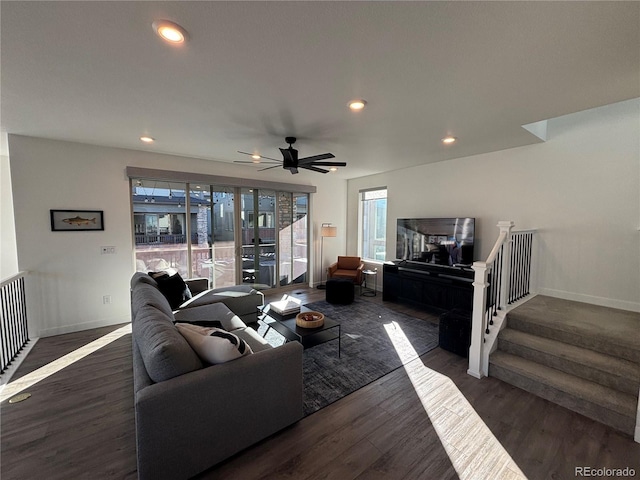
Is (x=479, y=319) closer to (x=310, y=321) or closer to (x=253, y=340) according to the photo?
(x=310, y=321)

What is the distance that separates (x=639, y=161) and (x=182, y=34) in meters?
4.68

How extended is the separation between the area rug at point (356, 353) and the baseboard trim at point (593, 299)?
1.65 m

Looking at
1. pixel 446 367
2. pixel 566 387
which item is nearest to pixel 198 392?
pixel 446 367

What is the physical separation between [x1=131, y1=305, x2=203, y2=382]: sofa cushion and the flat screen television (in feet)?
13.6

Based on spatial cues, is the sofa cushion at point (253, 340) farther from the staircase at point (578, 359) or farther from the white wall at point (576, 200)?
the white wall at point (576, 200)

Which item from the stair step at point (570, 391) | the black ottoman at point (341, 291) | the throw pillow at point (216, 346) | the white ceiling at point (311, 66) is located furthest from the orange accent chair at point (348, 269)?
the throw pillow at point (216, 346)

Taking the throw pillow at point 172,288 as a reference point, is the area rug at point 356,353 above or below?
below

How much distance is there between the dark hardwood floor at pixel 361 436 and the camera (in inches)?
67.2

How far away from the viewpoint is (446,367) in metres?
2.90

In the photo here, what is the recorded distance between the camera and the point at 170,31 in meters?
1.56

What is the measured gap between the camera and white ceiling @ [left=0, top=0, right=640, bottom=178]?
145 centimetres

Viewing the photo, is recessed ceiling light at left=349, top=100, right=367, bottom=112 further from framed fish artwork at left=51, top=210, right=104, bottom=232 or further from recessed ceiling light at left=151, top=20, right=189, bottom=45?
framed fish artwork at left=51, top=210, right=104, bottom=232

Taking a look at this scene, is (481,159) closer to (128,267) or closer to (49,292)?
(128,267)

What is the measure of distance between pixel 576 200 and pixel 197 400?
473cm
